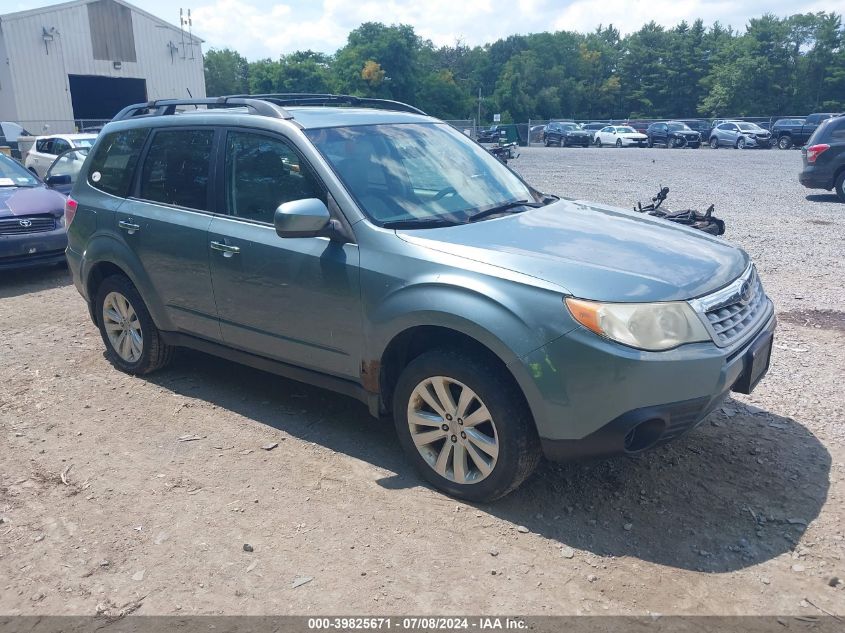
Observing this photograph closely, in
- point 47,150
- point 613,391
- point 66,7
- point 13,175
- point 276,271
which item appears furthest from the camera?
point 66,7

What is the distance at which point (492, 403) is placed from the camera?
134 inches

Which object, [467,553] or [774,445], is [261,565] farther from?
[774,445]

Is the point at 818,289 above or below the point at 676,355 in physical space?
below

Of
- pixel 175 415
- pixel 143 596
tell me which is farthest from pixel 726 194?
pixel 143 596

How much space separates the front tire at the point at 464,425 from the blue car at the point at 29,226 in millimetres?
6600

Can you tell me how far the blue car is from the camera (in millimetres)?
8461

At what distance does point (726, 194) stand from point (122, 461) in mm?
14840

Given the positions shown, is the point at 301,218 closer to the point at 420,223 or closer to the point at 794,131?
the point at 420,223

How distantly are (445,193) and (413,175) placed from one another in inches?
8.5

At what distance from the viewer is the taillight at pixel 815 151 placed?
564 inches

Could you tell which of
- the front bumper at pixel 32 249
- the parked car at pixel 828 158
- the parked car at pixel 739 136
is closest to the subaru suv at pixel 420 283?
the front bumper at pixel 32 249

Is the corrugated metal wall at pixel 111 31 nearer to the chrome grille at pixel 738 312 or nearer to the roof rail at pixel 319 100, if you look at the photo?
the roof rail at pixel 319 100

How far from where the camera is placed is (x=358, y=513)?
363 centimetres

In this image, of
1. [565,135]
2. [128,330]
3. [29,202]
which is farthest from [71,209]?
[565,135]
